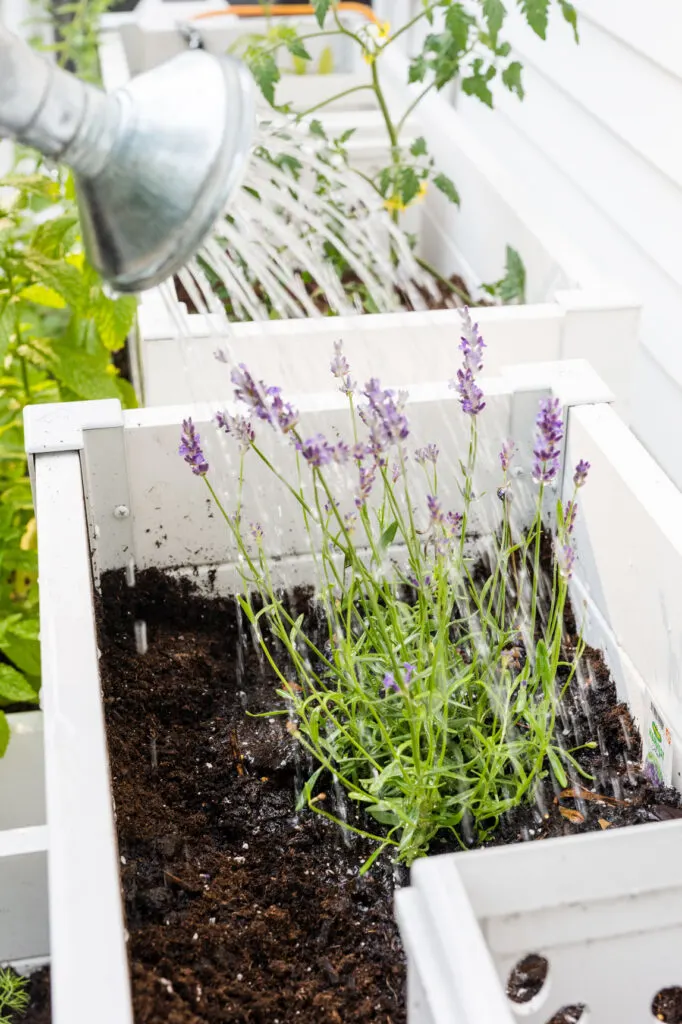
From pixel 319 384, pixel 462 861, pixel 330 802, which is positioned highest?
pixel 319 384

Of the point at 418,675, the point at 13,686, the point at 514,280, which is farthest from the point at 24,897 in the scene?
the point at 514,280

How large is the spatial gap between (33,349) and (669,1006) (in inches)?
55.9

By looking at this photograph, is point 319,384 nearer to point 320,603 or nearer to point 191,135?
point 320,603

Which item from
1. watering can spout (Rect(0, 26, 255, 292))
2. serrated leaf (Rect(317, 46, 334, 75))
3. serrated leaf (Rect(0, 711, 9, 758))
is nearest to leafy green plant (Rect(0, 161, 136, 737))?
serrated leaf (Rect(0, 711, 9, 758))

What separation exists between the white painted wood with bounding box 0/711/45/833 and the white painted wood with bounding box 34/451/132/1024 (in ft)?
1.80

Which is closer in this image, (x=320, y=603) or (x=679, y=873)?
(x=679, y=873)

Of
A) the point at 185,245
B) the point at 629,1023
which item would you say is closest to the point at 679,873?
the point at 629,1023

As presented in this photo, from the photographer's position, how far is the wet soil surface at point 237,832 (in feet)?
3.67

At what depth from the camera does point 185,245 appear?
813 mm

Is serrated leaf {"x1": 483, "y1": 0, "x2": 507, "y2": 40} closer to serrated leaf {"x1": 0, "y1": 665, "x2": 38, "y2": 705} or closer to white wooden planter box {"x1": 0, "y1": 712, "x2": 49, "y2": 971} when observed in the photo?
serrated leaf {"x1": 0, "y1": 665, "x2": 38, "y2": 705}

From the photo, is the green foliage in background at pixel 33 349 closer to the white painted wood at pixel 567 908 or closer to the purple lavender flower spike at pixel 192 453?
the purple lavender flower spike at pixel 192 453

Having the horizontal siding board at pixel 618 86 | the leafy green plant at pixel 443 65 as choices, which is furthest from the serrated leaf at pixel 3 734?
the horizontal siding board at pixel 618 86

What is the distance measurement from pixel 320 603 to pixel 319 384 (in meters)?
0.39

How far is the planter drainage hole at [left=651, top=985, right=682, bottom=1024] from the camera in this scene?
113 cm
